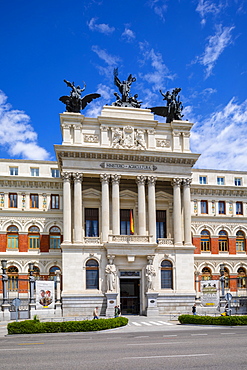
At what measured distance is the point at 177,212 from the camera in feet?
190

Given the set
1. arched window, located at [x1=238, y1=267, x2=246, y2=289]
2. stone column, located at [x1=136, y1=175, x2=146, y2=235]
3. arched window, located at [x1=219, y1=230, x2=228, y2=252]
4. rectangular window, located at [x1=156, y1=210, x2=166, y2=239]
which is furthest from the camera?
arched window, located at [x1=219, y1=230, x2=228, y2=252]

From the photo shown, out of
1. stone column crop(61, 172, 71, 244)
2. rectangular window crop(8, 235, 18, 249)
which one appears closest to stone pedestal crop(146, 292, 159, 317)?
stone column crop(61, 172, 71, 244)

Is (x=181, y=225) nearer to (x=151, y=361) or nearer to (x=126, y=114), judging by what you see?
(x=126, y=114)

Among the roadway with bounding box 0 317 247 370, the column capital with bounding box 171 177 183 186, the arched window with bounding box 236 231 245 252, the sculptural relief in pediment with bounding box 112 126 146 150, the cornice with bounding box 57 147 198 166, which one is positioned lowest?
the roadway with bounding box 0 317 247 370

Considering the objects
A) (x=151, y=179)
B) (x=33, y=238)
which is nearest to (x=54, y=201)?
(x=33, y=238)

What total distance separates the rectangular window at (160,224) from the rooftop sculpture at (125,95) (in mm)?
14282

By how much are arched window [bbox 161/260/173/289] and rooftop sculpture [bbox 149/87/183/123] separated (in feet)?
61.1

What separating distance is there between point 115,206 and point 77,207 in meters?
4.51

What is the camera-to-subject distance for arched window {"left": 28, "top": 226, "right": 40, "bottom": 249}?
6225cm

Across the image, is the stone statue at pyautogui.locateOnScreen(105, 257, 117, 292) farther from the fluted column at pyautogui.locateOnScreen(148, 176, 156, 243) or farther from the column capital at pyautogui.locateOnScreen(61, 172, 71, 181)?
the column capital at pyautogui.locateOnScreen(61, 172, 71, 181)

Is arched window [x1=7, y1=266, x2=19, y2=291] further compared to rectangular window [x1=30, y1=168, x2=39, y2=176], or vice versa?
rectangular window [x1=30, y1=168, x2=39, y2=176]

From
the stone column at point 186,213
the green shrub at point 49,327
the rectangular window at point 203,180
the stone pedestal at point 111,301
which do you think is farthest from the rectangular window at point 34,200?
the green shrub at point 49,327

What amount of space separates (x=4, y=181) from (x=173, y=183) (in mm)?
21928

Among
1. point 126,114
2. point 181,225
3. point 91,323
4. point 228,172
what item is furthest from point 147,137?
point 91,323
